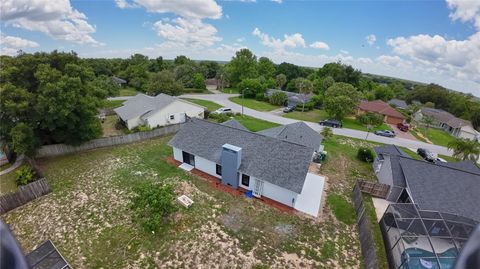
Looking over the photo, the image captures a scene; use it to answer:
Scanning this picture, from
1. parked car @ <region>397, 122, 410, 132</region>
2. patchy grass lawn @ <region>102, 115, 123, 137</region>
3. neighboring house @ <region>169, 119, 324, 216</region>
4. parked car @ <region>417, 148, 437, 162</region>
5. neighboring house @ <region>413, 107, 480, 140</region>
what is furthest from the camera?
neighboring house @ <region>413, 107, 480, 140</region>

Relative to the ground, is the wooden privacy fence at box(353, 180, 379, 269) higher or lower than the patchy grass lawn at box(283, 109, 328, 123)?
higher

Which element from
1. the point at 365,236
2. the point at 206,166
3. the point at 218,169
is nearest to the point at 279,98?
the point at 206,166

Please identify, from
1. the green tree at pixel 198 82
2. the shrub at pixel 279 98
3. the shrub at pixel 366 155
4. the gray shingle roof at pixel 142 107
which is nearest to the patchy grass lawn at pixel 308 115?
the shrub at pixel 279 98

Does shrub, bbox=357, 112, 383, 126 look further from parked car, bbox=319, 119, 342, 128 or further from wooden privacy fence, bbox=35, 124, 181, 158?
wooden privacy fence, bbox=35, 124, 181, 158

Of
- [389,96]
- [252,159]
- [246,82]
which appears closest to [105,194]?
[252,159]

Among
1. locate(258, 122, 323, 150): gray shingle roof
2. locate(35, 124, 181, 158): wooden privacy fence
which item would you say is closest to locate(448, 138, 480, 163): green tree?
locate(258, 122, 323, 150): gray shingle roof
